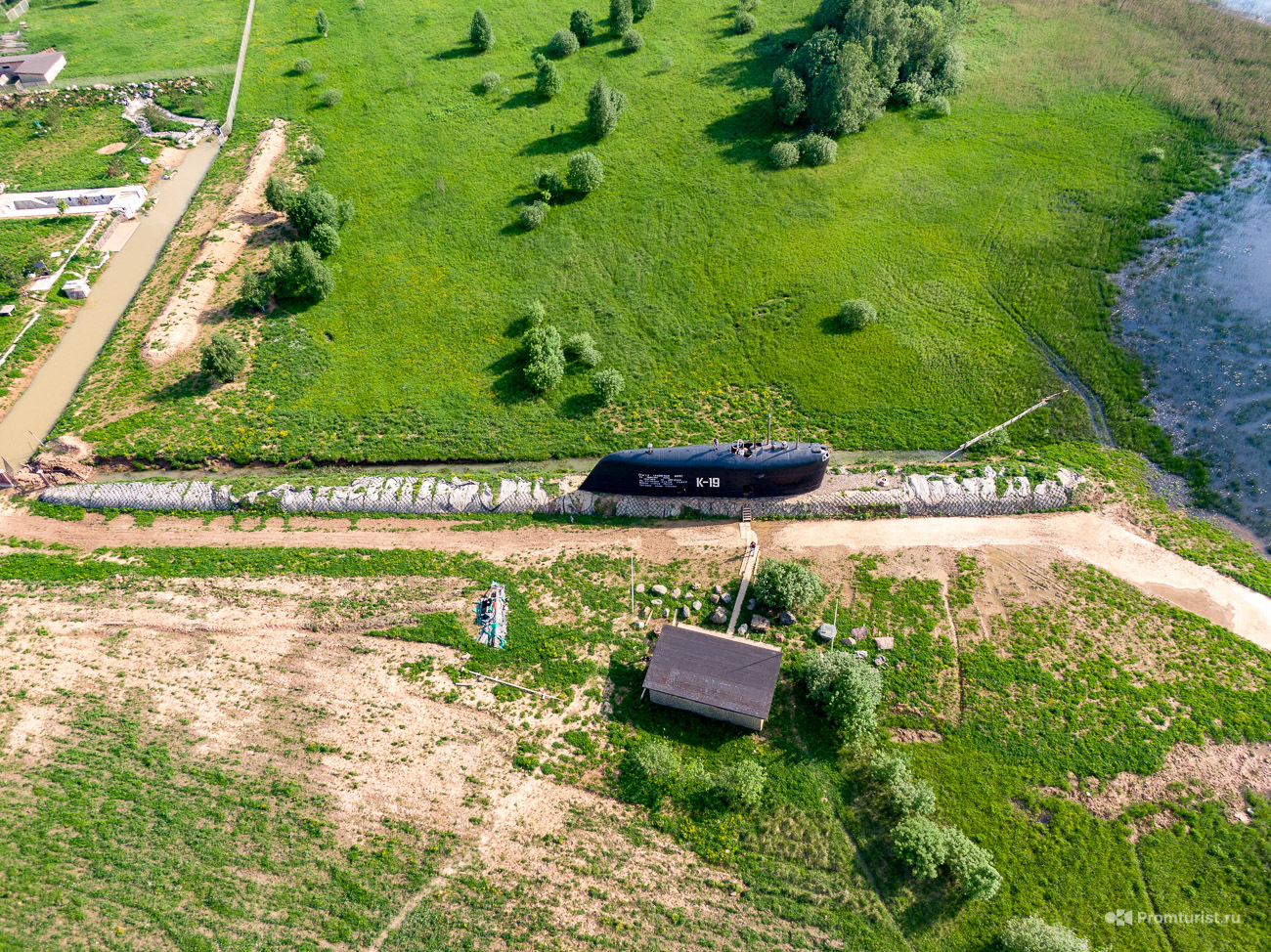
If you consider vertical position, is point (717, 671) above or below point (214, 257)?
below

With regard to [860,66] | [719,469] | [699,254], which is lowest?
[719,469]

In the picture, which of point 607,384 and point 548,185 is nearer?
point 607,384

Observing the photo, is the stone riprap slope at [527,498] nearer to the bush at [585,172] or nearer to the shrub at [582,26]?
the bush at [585,172]

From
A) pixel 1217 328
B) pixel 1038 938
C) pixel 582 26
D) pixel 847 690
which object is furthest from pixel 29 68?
pixel 1217 328

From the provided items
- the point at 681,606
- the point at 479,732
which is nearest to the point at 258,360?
the point at 479,732

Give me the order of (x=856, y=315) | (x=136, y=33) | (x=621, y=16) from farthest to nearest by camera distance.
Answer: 1. (x=136, y=33)
2. (x=621, y=16)
3. (x=856, y=315)

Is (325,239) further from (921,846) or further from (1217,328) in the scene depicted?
(1217,328)

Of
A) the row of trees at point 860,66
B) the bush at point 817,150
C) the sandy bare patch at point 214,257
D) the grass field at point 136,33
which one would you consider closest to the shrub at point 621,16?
the row of trees at point 860,66

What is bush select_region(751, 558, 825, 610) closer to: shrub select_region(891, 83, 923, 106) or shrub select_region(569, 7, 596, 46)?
shrub select_region(891, 83, 923, 106)
